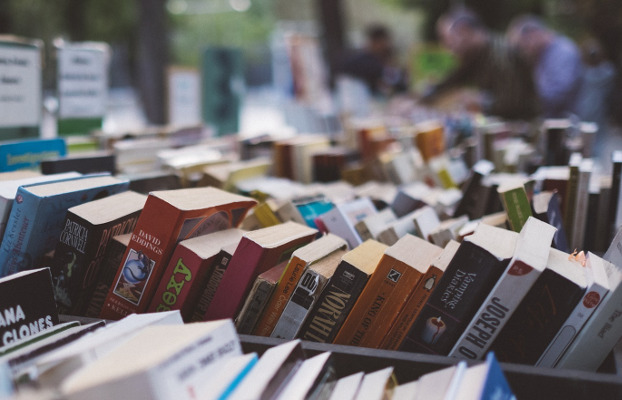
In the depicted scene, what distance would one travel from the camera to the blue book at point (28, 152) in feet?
7.70

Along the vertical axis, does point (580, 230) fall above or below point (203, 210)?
below

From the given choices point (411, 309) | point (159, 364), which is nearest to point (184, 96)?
point (411, 309)

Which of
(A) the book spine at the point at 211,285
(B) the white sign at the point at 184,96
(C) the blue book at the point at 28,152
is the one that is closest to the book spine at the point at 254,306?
(A) the book spine at the point at 211,285

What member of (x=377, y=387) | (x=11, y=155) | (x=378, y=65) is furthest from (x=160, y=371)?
(x=378, y=65)

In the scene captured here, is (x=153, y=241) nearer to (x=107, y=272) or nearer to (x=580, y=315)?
(x=107, y=272)

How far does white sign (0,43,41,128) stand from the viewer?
115 inches

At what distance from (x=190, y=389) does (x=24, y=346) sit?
19.9 inches

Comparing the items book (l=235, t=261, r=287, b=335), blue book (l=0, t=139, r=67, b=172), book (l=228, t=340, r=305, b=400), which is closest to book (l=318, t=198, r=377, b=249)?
book (l=235, t=261, r=287, b=335)

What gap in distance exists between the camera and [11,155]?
7.77 ft

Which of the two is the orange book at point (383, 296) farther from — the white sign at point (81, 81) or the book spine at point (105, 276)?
the white sign at point (81, 81)

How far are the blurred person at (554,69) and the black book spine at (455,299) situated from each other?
15.2 ft

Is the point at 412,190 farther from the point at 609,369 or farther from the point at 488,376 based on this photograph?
the point at 488,376

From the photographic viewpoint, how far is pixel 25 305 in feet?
4.75

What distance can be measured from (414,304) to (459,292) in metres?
0.15
